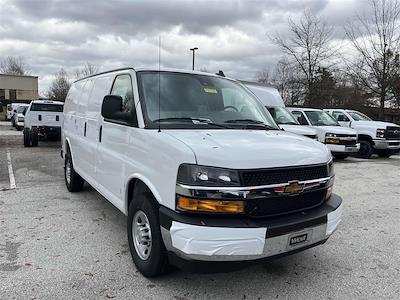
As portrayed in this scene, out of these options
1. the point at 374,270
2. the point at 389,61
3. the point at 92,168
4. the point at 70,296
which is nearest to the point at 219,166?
the point at 70,296

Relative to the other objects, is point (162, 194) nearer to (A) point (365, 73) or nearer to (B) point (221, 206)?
(B) point (221, 206)

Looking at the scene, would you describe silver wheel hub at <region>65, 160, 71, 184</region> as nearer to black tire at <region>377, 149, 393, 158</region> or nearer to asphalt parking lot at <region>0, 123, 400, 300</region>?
asphalt parking lot at <region>0, 123, 400, 300</region>

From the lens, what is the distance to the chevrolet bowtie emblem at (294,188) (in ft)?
10.6

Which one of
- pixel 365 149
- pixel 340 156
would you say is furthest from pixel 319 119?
pixel 365 149

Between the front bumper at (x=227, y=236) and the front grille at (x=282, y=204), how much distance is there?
56 millimetres

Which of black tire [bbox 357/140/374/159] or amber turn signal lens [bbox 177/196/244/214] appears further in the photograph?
black tire [bbox 357/140/374/159]

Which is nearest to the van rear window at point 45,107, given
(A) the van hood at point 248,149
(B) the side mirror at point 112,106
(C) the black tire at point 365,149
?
(C) the black tire at point 365,149

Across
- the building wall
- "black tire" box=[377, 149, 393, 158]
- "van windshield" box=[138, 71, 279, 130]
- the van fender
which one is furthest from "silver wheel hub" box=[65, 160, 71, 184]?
the building wall

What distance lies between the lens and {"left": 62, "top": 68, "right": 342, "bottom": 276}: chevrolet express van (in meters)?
2.97

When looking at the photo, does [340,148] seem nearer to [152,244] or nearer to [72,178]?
[72,178]

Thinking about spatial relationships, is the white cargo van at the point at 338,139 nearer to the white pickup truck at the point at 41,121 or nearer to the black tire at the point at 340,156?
the black tire at the point at 340,156

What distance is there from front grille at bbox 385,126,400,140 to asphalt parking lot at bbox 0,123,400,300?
8.41m

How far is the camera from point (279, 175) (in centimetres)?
320

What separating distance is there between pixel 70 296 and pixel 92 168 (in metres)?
2.35
